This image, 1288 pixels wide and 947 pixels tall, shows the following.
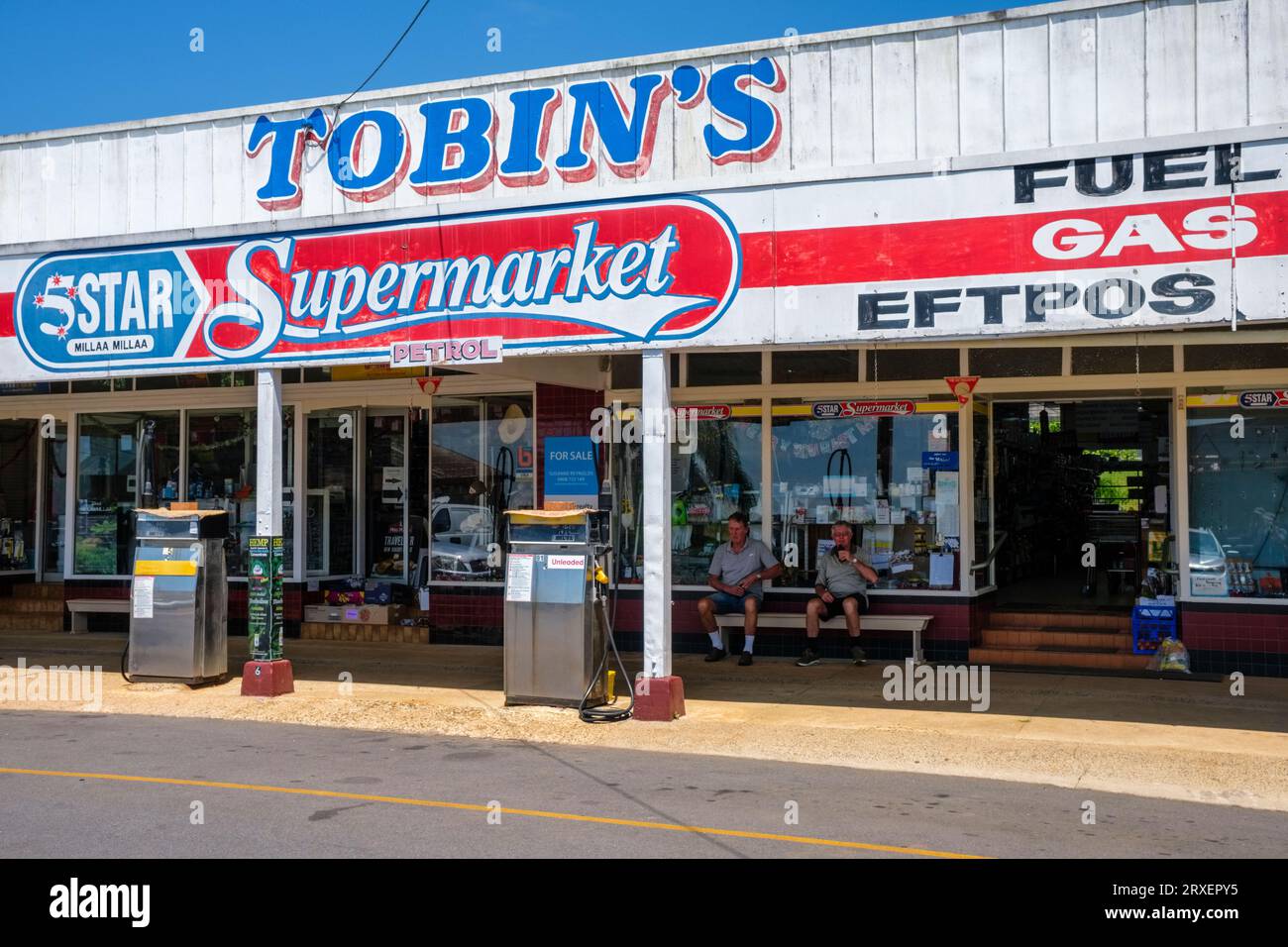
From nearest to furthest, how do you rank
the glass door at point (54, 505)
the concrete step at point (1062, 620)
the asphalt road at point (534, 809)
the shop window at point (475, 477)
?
the asphalt road at point (534, 809) → the concrete step at point (1062, 620) → the shop window at point (475, 477) → the glass door at point (54, 505)

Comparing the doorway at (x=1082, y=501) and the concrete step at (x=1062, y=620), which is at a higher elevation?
the doorway at (x=1082, y=501)

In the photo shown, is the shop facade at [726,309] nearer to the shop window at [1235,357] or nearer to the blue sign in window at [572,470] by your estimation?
the shop window at [1235,357]

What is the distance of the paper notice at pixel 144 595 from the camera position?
12.8 meters

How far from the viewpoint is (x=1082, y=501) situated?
1883cm

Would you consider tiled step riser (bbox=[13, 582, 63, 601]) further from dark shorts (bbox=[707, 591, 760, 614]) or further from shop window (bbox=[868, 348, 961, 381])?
shop window (bbox=[868, 348, 961, 381])

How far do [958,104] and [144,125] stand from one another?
8.01m

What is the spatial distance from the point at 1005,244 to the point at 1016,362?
3462 mm

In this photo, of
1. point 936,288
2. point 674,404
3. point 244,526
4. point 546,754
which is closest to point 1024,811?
point 546,754

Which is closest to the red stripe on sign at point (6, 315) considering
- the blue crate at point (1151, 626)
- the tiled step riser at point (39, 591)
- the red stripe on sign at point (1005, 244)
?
the tiled step riser at point (39, 591)

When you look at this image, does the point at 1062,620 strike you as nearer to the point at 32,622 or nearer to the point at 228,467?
the point at 228,467

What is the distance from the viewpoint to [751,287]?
1062cm

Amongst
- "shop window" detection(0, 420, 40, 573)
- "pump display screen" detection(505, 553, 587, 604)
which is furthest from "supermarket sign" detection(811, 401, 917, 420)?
"shop window" detection(0, 420, 40, 573)

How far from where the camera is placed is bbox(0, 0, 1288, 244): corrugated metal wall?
959 cm

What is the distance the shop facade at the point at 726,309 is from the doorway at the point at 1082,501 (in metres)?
0.11
